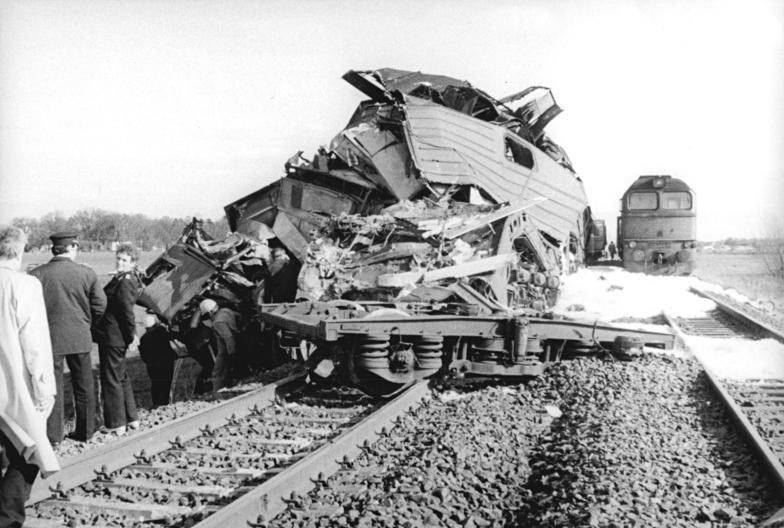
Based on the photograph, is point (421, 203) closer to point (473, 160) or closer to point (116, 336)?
point (473, 160)

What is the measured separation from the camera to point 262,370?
10.9m

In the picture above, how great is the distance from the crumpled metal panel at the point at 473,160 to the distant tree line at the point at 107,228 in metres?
19.3

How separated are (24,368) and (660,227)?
23311 mm

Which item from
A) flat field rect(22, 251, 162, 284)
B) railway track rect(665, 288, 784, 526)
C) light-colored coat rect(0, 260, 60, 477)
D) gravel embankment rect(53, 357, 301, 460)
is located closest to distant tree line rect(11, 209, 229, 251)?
flat field rect(22, 251, 162, 284)

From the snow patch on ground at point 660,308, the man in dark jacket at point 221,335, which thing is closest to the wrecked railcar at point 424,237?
the man in dark jacket at point 221,335

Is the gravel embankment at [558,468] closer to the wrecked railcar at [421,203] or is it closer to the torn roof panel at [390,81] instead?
the wrecked railcar at [421,203]

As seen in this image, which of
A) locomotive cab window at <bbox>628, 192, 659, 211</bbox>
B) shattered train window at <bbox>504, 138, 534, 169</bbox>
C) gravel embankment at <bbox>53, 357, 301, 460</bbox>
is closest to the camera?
gravel embankment at <bbox>53, 357, 301, 460</bbox>

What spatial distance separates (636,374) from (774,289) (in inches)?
987

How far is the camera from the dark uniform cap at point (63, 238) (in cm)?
605

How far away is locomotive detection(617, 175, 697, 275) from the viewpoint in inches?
944

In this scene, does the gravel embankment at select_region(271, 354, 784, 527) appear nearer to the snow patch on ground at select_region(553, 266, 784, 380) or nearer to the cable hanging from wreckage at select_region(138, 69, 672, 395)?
the cable hanging from wreckage at select_region(138, 69, 672, 395)

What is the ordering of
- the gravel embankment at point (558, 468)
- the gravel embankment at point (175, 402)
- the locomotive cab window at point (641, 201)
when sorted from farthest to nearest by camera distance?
1. the locomotive cab window at point (641, 201)
2. the gravel embankment at point (175, 402)
3. the gravel embankment at point (558, 468)

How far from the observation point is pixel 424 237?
9.06m

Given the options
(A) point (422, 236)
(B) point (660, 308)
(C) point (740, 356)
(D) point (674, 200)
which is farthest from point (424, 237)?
(D) point (674, 200)
